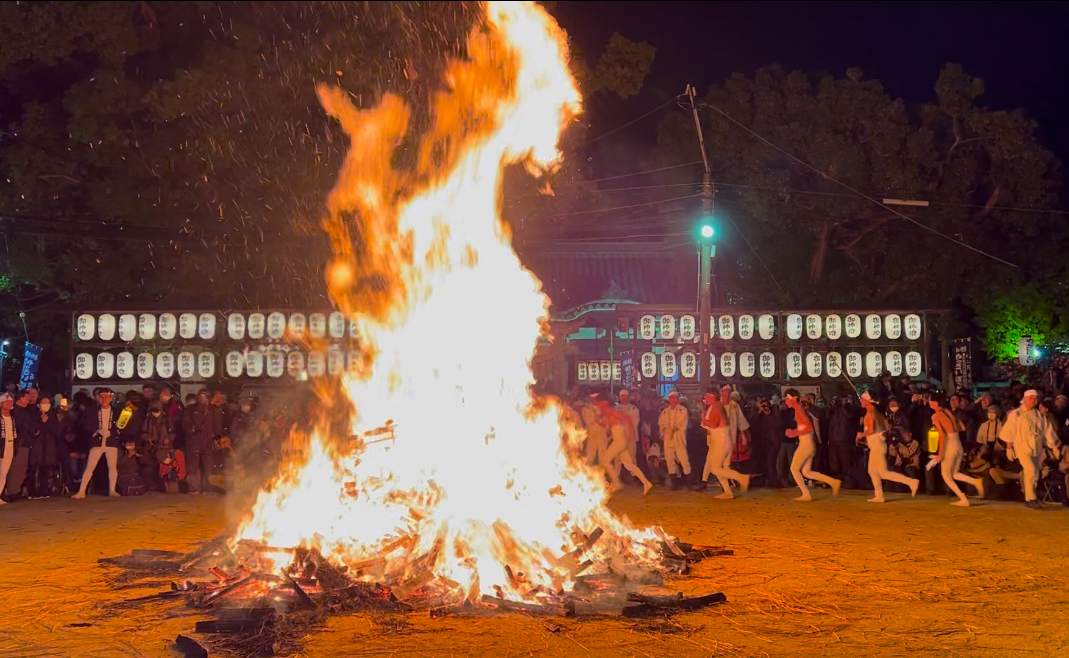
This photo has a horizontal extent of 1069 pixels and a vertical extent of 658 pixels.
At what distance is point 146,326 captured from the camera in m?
20.1

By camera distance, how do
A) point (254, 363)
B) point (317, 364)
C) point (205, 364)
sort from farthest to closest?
point (317, 364) < point (254, 363) < point (205, 364)

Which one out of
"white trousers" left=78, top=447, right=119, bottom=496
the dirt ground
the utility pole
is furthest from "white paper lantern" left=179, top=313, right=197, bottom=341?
the utility pole

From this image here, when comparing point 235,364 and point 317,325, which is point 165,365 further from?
point 317,325

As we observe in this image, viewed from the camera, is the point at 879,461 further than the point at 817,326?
No

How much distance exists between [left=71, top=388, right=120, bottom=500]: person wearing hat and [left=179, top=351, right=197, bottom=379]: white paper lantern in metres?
5.07

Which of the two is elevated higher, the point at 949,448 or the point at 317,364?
the point at 317,364

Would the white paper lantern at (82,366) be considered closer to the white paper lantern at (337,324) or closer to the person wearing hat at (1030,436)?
the white paper lantern at (337,324)

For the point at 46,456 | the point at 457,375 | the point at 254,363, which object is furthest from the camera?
the point at 254,363

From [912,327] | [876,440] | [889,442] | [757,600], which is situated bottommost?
[757,600]

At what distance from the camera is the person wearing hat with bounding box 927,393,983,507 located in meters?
13.2

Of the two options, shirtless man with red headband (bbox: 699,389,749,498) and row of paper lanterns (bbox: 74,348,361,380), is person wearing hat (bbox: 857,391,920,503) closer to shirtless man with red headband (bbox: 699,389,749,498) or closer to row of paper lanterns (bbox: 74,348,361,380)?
shirtless man with red headband (bbox: 699,389,749,498)

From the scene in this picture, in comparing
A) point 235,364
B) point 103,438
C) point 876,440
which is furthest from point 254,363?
point 876,440

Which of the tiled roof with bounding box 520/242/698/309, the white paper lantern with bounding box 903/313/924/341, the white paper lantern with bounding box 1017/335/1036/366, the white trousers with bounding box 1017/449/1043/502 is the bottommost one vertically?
the white trousers with bounding box 1017/449/1043/502

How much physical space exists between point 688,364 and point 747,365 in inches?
57.8
